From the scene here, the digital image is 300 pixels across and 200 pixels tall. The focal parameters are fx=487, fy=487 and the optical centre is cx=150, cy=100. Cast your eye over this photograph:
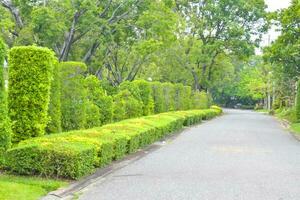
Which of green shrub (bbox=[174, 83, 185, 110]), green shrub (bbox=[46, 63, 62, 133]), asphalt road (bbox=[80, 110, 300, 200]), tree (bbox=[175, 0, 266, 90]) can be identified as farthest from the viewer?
tree (bbox=[175, 0, 266, 90])

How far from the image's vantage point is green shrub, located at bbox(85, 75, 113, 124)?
57.1 feet

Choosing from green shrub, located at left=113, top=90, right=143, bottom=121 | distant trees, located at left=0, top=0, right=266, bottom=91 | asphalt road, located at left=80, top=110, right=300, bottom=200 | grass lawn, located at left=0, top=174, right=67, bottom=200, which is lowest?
asphalt road, located at left=80, top=110, right=300, bottom=200

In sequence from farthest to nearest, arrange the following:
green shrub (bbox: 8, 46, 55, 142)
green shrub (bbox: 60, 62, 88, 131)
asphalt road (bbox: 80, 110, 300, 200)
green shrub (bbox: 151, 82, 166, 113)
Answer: green shrub (bbox: 151, 82, 166, 113) < green shrub (bbox: 60, 62, 88, 131) < green shrub (bbox: 8, 46, 55, 142) < asphalt road (bbox: 80, 110, 300, 200)

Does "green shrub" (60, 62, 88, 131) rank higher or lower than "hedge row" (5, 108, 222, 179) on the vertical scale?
higher

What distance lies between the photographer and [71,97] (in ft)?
47.6

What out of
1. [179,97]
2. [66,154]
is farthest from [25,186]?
[179,97]

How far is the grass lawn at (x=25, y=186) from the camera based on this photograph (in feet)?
23.5

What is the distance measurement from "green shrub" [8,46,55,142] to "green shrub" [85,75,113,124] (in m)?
6.27

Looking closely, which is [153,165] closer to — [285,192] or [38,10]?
[285,192]

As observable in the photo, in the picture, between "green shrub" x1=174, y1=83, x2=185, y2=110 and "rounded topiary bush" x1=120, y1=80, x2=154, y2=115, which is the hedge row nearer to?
"rounded topiary bush" x1=120, y1=80, x2=154, y2=115

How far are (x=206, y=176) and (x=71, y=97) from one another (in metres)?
5.73

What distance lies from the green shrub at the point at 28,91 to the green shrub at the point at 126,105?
34.1 ft

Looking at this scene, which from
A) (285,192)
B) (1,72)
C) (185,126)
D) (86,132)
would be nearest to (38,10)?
(185,126)

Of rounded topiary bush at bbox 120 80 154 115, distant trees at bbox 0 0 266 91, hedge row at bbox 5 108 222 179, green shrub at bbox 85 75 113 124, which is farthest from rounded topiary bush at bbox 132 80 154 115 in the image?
hedge row at bbox 5 108 222 179
